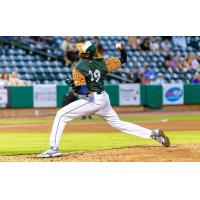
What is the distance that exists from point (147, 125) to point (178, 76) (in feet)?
4.86

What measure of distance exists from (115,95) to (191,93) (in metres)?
1.89

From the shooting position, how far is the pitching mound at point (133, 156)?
7199mm

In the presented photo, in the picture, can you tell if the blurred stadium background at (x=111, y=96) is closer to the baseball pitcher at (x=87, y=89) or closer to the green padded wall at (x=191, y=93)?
the green padded wall at (x=191, y=93)

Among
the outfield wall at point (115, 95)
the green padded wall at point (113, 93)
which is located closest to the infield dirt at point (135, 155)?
the outfield wall at point (115, 95)

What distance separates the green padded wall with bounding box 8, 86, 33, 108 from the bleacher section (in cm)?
54

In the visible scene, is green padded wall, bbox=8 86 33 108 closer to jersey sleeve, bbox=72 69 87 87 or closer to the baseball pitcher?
the baseball pitcher

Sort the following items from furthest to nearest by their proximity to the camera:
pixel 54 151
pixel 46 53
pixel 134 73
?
pixel 134 73, pixel 46 53, pixel 54 151

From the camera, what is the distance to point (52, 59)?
1038cm

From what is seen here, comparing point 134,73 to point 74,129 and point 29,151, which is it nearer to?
point 74,129

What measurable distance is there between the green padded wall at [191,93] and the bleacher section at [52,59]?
0.40ft

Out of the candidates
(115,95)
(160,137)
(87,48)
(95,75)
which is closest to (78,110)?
(95,75)

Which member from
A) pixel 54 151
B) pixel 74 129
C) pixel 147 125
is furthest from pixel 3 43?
pixel 54 151

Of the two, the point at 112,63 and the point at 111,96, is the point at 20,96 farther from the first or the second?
the point at 112,63

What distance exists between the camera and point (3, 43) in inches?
384
